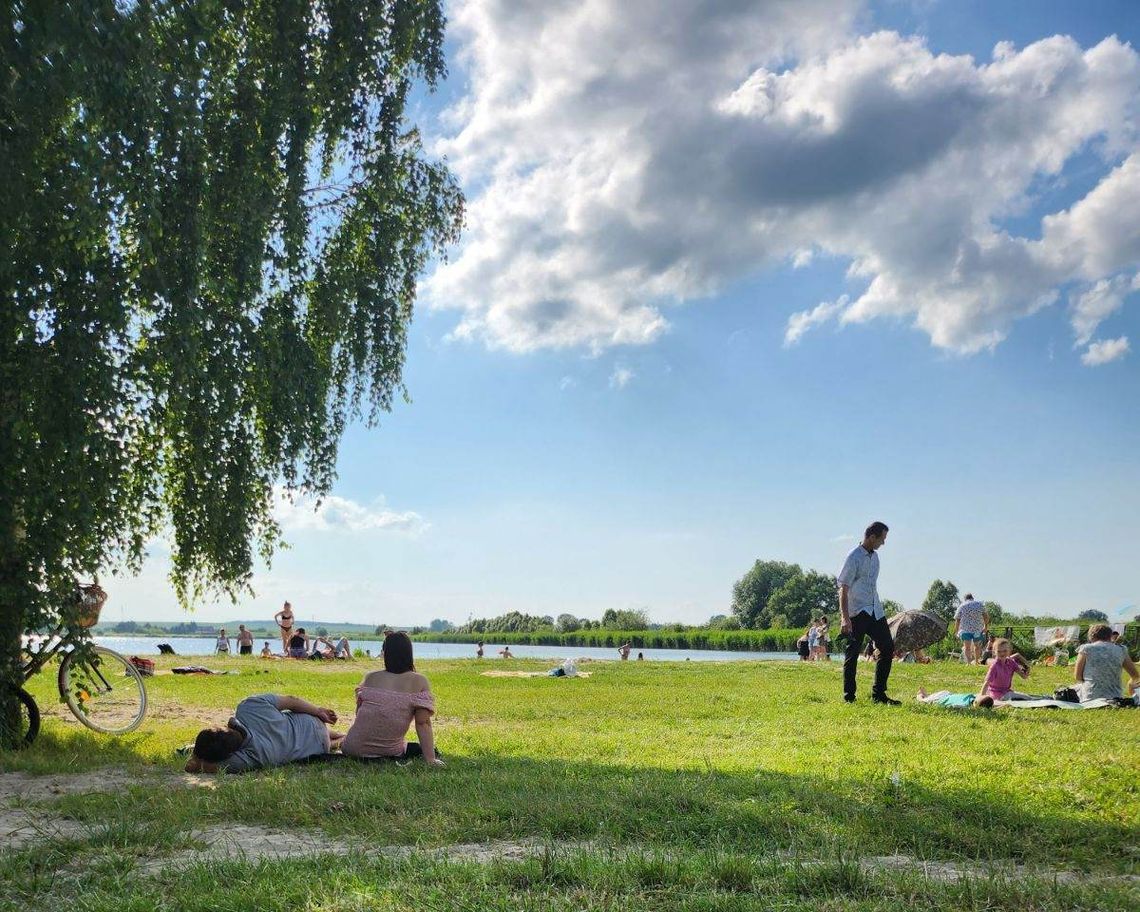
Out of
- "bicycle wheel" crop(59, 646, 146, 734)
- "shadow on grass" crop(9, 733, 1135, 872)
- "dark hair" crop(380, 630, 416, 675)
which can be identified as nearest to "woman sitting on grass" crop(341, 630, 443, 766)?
"dark hair" crop(380, 630, 416, 675)

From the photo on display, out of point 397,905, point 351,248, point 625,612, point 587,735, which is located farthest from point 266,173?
point 625,612

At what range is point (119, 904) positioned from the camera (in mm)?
4324

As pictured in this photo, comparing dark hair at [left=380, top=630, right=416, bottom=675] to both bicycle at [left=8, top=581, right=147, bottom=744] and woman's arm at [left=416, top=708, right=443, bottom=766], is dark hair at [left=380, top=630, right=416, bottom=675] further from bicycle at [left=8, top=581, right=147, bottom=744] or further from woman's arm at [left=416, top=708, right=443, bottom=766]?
bicycle at [left=8, top=581, right=147, bottom=744]

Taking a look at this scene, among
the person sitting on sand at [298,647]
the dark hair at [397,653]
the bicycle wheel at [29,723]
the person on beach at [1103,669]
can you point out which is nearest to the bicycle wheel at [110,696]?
the bicycle wheel at [29,723]

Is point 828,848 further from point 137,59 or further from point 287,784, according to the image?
point 137,59

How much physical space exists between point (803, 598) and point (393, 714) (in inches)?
4310

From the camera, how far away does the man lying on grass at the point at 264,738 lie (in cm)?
887

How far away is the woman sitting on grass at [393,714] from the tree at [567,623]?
9318cm

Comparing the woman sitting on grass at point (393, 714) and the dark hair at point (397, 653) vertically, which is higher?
the dark hair at point (397, 653)

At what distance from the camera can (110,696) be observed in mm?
12227

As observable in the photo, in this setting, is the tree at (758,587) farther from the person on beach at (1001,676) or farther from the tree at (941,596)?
the person on beach at (1001,676)

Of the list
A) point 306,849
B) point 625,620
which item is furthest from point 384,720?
point 625,620

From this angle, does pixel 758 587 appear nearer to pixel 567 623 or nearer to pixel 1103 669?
pixel 567 623

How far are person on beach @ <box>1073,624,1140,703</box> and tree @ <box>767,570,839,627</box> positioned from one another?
9701 centimetres
